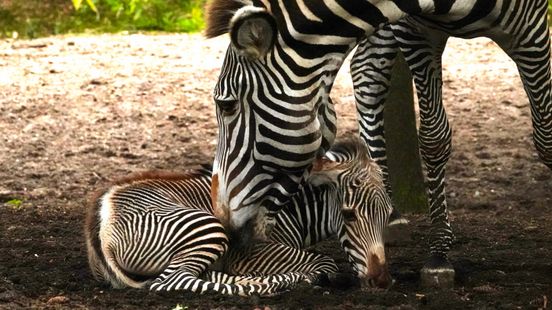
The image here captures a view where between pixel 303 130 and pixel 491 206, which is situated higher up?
pixel 303 130

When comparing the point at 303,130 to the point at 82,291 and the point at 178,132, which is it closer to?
the point at 82,291

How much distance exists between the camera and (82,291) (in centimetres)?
757

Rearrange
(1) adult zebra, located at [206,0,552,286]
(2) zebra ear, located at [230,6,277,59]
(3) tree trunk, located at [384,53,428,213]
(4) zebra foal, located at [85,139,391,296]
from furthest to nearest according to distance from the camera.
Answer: (3) tree trunk, located at [384,53,428,213] → (4) zebra foal, located at [85,139,391,296] → (1) adult zebra, located at [206,0,552,286] → (2) zebra ear, located at [230,6,277,59]

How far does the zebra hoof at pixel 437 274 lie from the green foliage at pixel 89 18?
1179cm

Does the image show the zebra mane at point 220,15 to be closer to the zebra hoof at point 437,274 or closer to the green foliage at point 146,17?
the zebra hoof at point 437,274

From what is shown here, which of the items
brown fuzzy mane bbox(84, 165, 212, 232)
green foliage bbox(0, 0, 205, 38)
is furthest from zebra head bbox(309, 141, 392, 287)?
green foliage bbox(0, 0, 205, 38)

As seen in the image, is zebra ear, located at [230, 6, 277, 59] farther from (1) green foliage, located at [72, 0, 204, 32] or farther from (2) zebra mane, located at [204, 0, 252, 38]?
(1) green foliage, located at [72, 0, 204, 32]

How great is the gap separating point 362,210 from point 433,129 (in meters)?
1.09

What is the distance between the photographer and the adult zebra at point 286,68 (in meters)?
6.52

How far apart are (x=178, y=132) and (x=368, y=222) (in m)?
6.48

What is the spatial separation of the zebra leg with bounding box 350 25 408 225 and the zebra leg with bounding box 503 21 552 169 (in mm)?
1924

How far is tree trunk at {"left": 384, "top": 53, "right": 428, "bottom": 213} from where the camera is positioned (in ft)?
36.3

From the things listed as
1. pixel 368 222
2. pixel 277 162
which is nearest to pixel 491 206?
pixel 368 222

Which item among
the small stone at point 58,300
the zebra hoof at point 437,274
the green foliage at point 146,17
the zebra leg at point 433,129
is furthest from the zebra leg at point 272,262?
the green foliage at point 146,17
